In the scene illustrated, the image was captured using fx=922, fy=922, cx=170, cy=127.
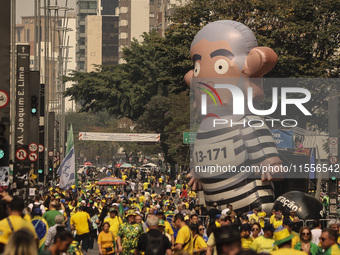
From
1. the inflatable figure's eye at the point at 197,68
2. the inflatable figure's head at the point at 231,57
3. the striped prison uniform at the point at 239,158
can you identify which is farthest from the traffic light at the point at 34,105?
the striped prison uniform at the point at 239,158

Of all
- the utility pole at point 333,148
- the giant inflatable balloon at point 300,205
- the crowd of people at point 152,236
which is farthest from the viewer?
the utility pole at point 333,148

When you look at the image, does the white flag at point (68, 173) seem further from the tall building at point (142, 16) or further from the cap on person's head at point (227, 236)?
the tall building at point (142, 16)

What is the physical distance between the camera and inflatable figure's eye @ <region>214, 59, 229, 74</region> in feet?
89.2

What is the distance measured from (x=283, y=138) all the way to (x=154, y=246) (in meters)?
27.4

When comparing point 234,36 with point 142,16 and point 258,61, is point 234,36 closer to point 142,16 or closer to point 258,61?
point 258,61

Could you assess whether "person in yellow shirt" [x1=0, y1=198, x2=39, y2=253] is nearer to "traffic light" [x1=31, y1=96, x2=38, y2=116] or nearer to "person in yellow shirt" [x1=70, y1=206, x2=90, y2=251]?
"person in yellow shirt" [x1=70, y1=206, x2=90, y2=251]

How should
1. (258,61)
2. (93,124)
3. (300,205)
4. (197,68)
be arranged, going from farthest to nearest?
(93,124) < (197,68) < (258,61) < (300,205)

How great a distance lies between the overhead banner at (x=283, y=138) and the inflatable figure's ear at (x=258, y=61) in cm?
1253

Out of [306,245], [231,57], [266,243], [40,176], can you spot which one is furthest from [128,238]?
[40,176]

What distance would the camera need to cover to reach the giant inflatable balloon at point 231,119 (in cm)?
2683

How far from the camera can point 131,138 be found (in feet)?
230

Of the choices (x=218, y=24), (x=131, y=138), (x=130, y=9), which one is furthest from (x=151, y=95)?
(x=130, y=9)

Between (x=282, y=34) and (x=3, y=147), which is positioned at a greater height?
(x=282, y=34)

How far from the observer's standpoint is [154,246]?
13.8 metres
